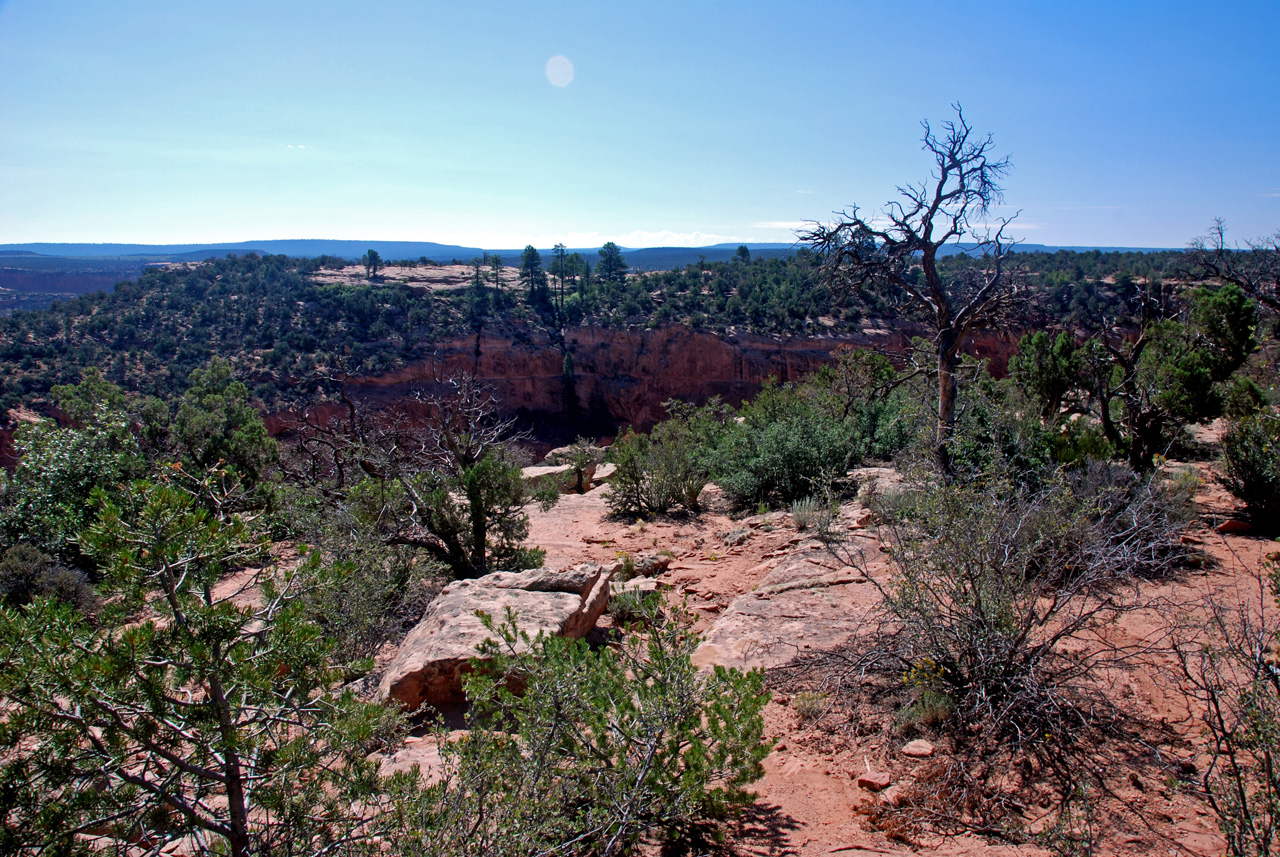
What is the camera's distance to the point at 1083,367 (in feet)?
56.1

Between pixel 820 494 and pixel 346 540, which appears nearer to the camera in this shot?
pixel 346 540

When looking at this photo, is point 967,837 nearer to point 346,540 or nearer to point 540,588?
point 540,588

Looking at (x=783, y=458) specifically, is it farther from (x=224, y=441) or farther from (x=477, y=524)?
(x=224, y=441)

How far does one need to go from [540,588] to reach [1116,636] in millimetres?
4496

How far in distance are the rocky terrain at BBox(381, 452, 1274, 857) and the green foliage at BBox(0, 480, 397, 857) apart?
1.63 metres

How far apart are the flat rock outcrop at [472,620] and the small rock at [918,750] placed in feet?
7.61

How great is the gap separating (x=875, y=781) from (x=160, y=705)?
10.5 feet

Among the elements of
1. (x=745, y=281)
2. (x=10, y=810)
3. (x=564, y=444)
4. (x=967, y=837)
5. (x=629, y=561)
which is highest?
(x=745, y=281)

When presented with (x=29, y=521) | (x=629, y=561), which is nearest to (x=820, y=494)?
(x=629, y=561)

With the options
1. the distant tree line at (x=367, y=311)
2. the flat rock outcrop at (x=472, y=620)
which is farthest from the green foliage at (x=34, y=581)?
the distant tree line at (x=367, y=311)

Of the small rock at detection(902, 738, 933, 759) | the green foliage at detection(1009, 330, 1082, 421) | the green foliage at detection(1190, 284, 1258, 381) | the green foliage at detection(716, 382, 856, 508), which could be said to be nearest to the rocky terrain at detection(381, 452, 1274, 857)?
the small rock at detection(902, 738, 933, 759)

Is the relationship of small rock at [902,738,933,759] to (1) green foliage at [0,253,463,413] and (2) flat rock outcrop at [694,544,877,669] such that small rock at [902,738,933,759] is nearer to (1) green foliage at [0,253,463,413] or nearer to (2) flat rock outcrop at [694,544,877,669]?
(2) flat rock outcrop at [694,544,877,669]

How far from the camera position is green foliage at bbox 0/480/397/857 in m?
1.92

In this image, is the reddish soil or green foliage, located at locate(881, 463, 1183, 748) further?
green foliage, located at locate(881, 463, 1183, 748)
